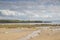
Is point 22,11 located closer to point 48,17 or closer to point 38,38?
point 48,17

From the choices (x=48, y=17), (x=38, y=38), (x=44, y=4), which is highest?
(x=44, y=4)

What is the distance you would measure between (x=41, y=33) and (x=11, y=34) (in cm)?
24

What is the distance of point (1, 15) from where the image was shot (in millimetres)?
1127

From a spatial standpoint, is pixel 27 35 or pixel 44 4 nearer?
pixel 27 35

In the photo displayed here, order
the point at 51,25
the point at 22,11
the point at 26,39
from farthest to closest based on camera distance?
the point at 22,11, the point at 51,25, the point at 26,39

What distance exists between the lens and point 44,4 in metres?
1.28

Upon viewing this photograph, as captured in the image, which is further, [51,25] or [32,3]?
[32,3]

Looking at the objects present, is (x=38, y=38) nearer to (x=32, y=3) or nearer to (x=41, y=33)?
(x=41, y=33)

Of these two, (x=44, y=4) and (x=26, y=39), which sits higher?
(x=44, y=4)

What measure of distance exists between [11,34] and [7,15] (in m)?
0.24

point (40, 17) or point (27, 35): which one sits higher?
point (40, 17)

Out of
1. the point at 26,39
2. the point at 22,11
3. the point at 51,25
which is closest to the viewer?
the point at 26,39

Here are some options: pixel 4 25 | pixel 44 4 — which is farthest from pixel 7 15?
pixel 44 4

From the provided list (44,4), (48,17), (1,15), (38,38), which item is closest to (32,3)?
(44,4)
